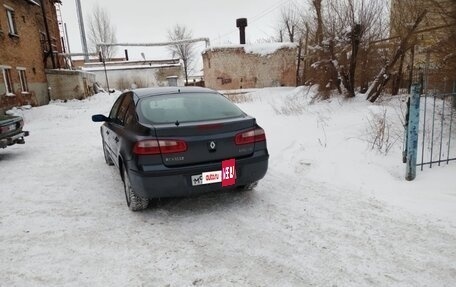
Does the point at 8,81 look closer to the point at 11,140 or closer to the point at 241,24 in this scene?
the point at 11,140

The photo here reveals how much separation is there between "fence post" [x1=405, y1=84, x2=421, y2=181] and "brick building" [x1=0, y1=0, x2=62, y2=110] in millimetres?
16255

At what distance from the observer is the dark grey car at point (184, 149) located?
3582mm

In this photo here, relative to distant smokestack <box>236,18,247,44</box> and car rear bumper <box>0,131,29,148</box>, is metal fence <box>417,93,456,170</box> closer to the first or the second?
car rear bumper <box>0,131,29,148</box>

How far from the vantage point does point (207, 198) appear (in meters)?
4.43

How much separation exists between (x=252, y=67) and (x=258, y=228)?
20.6m

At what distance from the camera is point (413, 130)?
4.30 meters

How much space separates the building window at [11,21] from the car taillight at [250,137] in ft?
55.6

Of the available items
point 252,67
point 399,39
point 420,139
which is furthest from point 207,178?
point 252,67

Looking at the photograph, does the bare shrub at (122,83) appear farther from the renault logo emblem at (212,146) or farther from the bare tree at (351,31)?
the renault logo emblem at (212,146)

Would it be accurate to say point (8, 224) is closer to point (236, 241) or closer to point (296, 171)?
point (236, 241)

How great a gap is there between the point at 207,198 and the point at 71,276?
6.44ft

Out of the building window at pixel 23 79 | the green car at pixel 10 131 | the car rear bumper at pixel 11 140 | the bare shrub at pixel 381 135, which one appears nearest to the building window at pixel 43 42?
the building window at pixel 23 79

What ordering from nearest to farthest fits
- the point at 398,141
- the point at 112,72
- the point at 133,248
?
the point at 133,248
the point at 398,141
the point at 112,72

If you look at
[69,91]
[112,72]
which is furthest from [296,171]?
[112,72]
